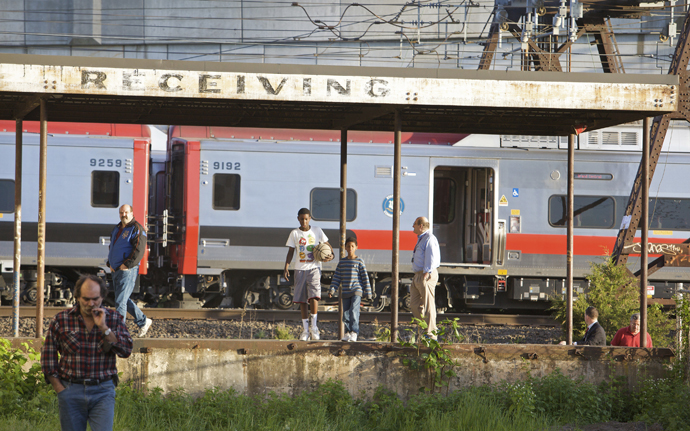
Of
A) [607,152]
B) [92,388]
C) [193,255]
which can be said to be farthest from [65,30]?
[92,388]

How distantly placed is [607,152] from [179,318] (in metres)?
9.23

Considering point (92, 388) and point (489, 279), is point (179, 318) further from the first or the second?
point (92, 388)

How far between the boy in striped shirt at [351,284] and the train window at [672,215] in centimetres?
801

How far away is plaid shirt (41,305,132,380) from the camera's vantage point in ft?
12.6

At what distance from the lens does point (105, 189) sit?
41.7 ft

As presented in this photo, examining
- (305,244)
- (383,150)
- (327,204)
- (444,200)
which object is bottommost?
(305,244)

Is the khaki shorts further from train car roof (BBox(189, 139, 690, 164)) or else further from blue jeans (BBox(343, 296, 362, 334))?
train car roof (BBox(189, 139, 690, 164))

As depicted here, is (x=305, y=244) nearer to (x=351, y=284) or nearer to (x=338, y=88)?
(x=351, y=284)

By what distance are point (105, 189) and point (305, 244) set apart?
6224 millimetres

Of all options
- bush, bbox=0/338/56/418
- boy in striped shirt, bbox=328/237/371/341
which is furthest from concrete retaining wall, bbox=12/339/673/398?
boy in striped shirt, bbox=328/237/371/341

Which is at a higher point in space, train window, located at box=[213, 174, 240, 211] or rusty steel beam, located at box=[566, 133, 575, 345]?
train window, located at box=[213, 174, 240, 211]

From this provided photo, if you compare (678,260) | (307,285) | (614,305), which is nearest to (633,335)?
(614,305)

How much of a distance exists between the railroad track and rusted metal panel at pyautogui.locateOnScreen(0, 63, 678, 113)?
5.92 meters

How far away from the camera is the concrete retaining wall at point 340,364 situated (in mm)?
6234
